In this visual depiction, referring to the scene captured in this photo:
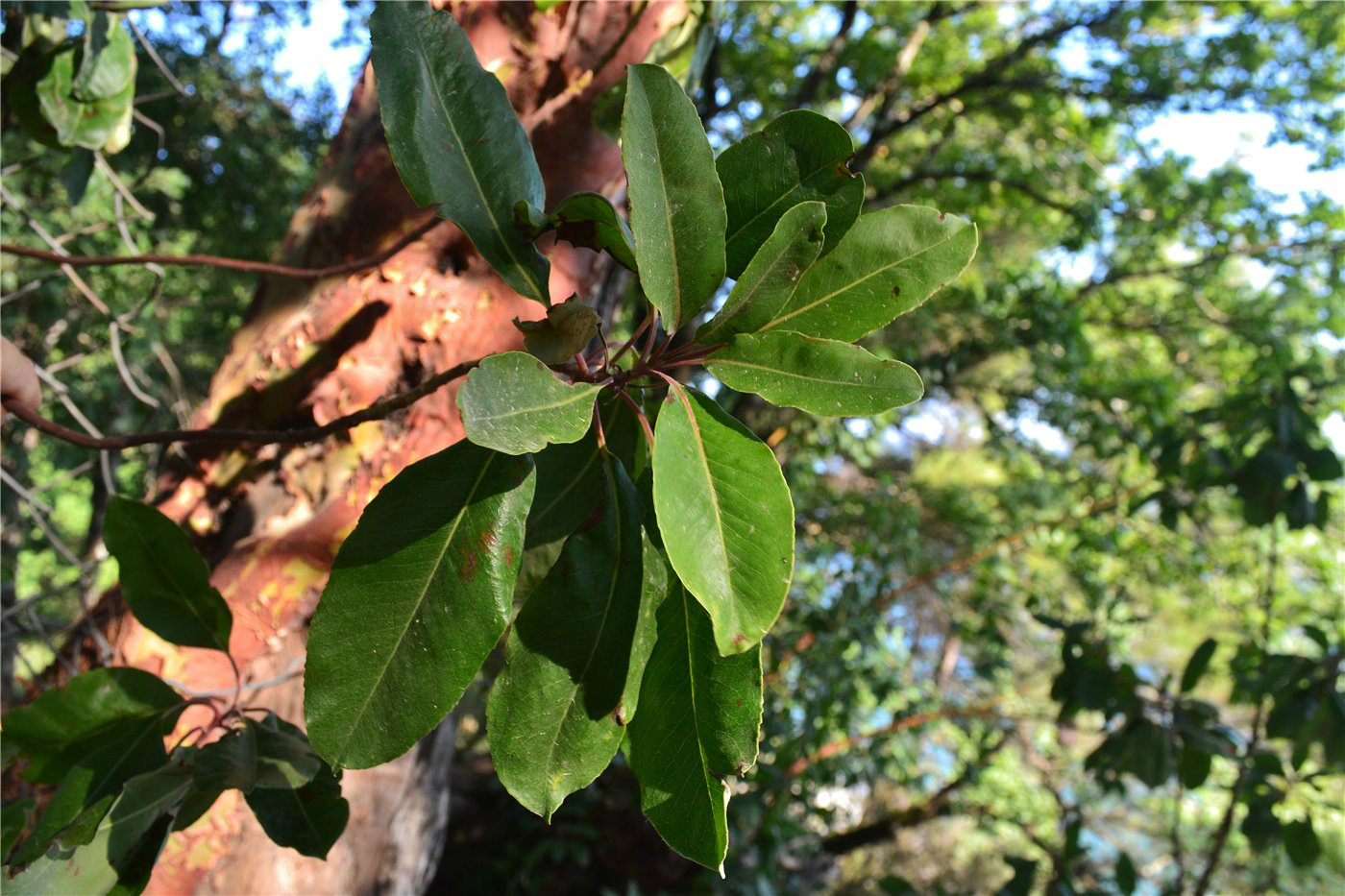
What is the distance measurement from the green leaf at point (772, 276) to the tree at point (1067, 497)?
5.00 ft

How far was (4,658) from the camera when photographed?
134 cm

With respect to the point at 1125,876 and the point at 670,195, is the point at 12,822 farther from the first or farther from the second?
the point at 1125,876

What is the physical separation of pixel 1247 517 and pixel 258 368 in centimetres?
274

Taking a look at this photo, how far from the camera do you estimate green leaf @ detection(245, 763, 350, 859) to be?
81 cm

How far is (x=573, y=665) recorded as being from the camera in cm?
69

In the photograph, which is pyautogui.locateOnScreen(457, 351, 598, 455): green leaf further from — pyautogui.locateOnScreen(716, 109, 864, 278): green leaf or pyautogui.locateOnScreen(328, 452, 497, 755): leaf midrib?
pyautogui.locateOnScreen(716, 109, 864, 278): green leaf

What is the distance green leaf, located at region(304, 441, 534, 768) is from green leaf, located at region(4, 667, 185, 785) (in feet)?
1.10

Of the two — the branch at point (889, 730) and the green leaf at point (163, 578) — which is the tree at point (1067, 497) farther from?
the green leaf at point (163, 578)

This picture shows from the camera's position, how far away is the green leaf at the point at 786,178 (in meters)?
0.68

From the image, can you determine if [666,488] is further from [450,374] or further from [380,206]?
[380,206]

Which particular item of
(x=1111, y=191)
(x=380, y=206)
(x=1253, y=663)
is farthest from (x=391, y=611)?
(x=1111, y=191)

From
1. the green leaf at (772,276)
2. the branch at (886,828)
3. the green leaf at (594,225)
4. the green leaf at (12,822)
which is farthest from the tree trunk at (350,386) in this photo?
the branch at (886,828)

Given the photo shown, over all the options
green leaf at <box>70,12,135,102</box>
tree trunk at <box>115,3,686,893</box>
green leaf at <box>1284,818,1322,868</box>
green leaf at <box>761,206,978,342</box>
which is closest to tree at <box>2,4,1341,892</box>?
green leaf at <box>1284,818,1322,868</box>

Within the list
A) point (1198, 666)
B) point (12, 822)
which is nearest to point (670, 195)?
point (12, 822)
